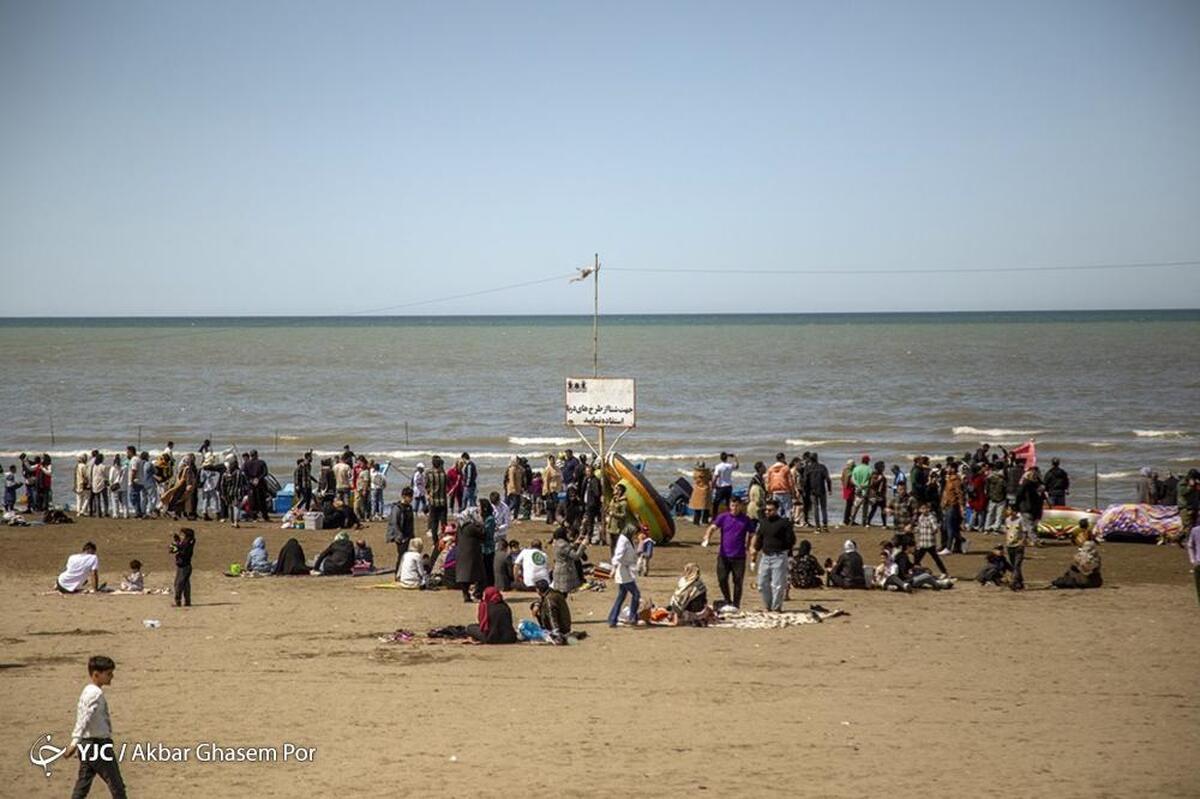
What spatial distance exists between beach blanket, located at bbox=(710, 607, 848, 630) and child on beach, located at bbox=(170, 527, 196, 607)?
688cm

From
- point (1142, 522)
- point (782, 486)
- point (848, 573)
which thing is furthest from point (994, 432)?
point (848, 573)

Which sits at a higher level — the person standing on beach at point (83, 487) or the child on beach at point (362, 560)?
the person standing on beach at point (83, 487)

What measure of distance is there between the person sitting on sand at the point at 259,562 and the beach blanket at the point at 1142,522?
1419 centimetres

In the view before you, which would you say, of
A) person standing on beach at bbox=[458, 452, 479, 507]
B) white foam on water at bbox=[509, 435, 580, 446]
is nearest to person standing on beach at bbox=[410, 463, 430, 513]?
person standing on beach at bbox=[458, 452, 479, 507]

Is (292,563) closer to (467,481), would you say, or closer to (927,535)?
(467,481)

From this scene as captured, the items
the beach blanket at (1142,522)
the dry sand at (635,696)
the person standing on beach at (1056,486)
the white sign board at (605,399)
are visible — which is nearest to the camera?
the dry sand at (635,696)

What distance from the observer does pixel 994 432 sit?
154 feet

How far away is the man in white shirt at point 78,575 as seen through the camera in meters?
17.4

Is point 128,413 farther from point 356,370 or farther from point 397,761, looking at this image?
point 397,761

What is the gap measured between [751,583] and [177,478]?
1286 cm

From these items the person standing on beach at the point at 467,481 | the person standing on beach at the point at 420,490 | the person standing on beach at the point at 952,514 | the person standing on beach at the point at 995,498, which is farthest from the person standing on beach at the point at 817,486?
the person standing on beach at the point at 420,490

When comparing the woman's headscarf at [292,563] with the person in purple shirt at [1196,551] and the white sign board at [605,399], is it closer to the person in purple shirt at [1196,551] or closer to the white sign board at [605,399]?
the white sign board at [605,399]

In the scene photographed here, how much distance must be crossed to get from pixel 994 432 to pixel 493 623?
3659 cm

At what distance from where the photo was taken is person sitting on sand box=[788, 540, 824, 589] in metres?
17.7
